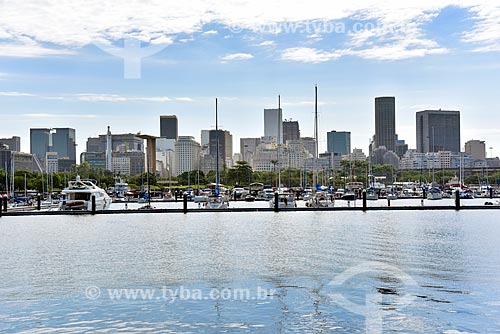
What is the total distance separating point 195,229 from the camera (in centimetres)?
4928

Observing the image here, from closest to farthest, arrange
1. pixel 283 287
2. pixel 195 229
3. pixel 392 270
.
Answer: pixel 283 287 < pixel 392 270 < pixel 195 229

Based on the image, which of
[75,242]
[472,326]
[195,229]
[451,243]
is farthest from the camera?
[195,229]

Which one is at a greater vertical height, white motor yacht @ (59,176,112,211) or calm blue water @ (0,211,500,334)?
white motor yacht @ (59,176,112,211)

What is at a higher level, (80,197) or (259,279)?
(80,197)

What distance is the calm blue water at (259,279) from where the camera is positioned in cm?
1956

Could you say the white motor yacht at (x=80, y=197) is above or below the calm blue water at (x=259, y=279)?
above

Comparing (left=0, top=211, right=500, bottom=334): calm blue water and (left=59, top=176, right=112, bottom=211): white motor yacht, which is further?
(left=59, top=176, right=112, bottom=211): white motor yacht

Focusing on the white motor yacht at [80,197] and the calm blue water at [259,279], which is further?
the white motor yacht at [80,197]

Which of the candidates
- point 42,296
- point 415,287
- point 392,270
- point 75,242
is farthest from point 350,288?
point 75,242

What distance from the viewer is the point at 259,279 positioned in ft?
85.6

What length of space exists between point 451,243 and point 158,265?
692 inches

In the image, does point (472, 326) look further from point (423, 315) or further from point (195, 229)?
point (195, 229)

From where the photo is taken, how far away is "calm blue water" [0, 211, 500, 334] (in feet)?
64.2

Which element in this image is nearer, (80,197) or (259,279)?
(259,279)
